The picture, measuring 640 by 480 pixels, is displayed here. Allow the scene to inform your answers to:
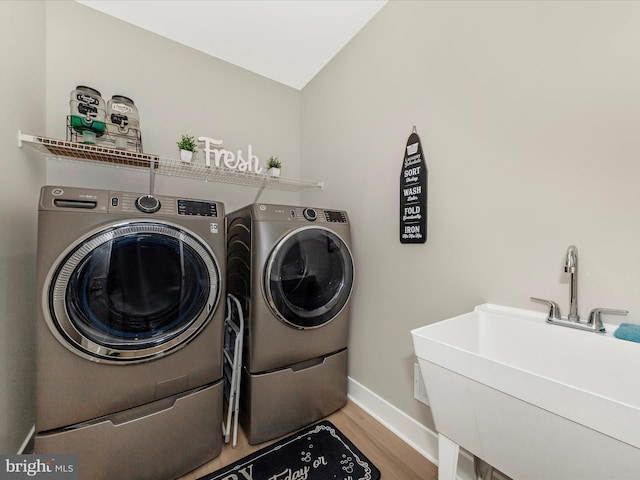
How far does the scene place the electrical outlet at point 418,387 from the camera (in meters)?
1.45

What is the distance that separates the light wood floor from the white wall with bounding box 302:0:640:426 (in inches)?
7.7

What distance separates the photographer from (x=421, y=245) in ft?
4.92

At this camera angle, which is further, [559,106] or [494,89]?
[494,89]

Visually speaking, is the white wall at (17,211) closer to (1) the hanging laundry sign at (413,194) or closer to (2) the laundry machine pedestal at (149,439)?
(2) the laundry machine pedestal at (149,439)

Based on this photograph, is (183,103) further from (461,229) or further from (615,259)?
(615,259)

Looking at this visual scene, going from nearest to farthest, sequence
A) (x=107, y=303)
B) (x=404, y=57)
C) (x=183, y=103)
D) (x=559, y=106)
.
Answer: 1. (x=559, y=106)
2. (x=107, y=303)
3. (x=404, y=57)
4. (x=183, y=103)

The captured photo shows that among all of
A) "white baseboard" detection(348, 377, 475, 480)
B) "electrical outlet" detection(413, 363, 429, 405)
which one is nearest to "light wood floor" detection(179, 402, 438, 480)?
"white baseboard" detection(348, 377, 475, 480)

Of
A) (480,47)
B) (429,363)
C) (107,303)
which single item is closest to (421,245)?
(429,363)

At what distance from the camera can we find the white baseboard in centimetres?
128

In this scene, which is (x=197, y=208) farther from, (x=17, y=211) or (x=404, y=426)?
(x=404, y=426)

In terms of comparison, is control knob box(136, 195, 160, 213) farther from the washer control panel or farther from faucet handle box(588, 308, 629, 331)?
faucet handle box(588, 308, 629, 331)

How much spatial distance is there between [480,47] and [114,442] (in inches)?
91.8

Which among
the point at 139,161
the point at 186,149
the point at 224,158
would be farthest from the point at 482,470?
the point at 139,161

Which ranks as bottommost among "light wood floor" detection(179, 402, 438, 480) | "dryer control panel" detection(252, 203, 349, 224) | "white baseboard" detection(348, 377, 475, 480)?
"light wood floor" detection(179, 402, 438, 480)
